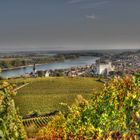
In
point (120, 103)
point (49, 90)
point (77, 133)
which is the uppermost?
point (120, 103)

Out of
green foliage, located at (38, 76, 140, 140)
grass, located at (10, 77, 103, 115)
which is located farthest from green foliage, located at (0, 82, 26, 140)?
grass, located at (10, 77, 103, 115)

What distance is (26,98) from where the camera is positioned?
7700 cm

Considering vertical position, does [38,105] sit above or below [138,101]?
below

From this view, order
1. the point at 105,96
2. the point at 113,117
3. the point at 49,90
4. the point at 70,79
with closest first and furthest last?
1. the point at 113,117
2. the point at 105,96
3. the point at 49,90
4. the point at 70,79

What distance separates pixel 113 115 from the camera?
380 inches

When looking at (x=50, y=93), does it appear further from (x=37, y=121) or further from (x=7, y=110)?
(x=7, y=110)

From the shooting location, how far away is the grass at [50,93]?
68.3m

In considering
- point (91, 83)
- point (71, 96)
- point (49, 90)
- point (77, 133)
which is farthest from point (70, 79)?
point (77, 133)

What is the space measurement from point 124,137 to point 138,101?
0.93 meters

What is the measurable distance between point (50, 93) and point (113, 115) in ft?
250

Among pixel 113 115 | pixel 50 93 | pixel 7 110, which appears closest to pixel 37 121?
pixel 50 93

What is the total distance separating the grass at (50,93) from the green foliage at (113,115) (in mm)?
50839

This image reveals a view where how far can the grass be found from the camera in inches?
2689

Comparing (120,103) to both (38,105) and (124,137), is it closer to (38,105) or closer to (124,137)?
(124,137)
